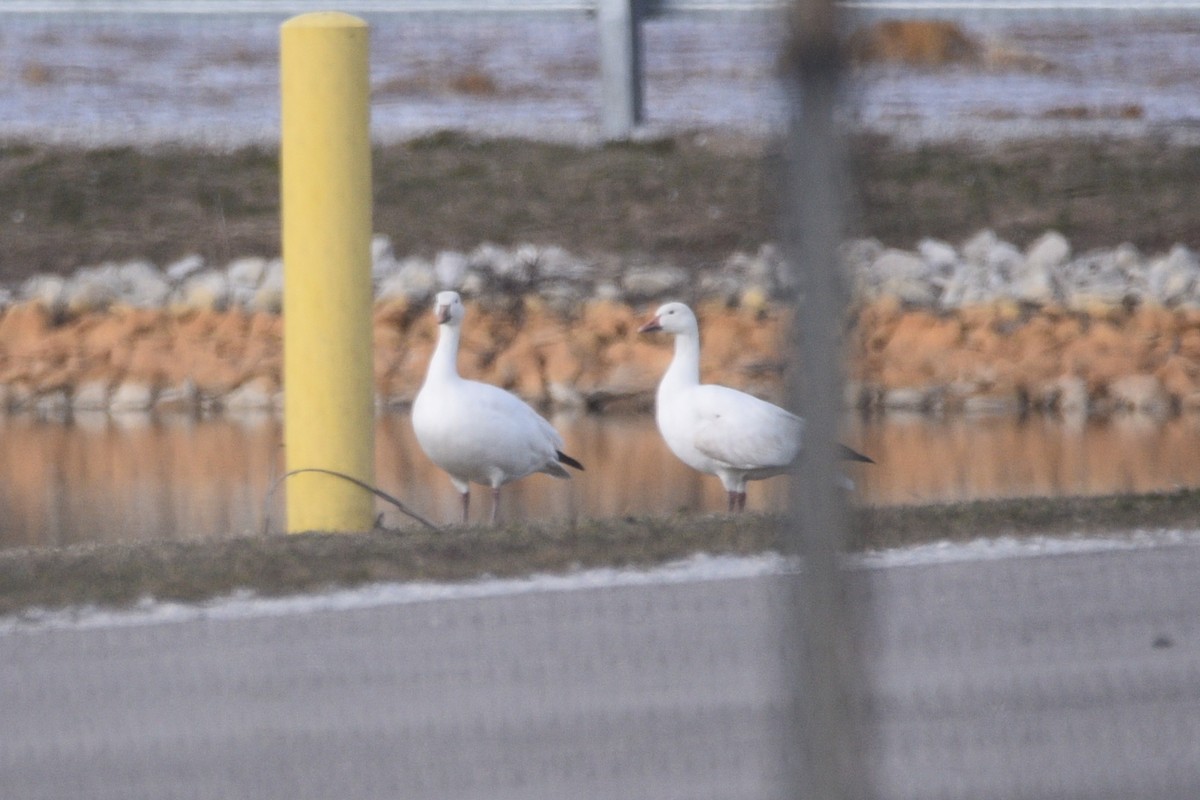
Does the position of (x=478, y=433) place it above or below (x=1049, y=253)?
below

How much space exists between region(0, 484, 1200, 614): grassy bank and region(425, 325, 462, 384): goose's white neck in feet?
6.83

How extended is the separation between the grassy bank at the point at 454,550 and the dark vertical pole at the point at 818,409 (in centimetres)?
323

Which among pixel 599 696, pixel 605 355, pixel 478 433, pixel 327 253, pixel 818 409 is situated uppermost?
pixel 327 253

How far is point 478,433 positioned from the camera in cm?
848

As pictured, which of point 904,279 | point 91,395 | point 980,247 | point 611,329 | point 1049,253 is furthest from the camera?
point 980,247

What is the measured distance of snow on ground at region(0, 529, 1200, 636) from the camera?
5.58 metres

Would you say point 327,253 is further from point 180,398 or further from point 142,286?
point 142,286

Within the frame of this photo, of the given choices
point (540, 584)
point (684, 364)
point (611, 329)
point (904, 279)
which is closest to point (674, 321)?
point (684, 364)

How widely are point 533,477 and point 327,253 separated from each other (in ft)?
14.7

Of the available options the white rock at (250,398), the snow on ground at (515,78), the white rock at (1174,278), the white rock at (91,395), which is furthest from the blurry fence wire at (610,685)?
the snow on ground at (515,78)

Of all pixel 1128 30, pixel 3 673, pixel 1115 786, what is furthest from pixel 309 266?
pixel 1128 30

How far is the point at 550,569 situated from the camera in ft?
19.9

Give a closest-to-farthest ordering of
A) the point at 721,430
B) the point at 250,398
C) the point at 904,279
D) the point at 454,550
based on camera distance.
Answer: the point at 454,550 < the point at 721,430 < the point at 250,398 < the point at 904,279

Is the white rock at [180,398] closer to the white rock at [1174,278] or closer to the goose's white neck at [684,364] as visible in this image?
the goose's white neck at [684,364]
